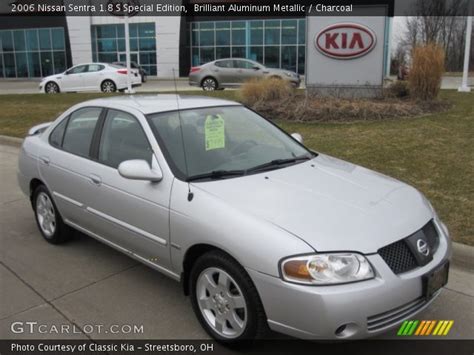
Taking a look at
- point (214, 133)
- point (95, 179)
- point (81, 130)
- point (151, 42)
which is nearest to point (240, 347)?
point (214, 133)

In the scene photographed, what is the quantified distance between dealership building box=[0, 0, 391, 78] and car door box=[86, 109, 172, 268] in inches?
1354

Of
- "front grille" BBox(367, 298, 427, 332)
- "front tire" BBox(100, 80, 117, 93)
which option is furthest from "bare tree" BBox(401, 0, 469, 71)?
"front grille" BBox(367, 298, 427, 332)

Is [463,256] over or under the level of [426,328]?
over

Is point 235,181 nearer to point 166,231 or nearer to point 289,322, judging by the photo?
point 166,231

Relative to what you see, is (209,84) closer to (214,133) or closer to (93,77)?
(93,77)

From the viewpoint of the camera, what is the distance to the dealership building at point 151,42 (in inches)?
1479

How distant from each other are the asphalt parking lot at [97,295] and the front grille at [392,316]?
0.52m

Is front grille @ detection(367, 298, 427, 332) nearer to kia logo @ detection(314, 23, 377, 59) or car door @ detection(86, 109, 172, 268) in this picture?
car door @ detection(86, 109, 172, 268)

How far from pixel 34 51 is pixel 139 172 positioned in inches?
1771

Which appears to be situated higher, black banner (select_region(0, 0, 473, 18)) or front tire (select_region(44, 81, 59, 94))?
black banner (select_region(0, 0, 473, 18))

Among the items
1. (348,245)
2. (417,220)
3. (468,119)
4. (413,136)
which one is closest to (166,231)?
(348,245)

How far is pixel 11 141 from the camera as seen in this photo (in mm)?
10453

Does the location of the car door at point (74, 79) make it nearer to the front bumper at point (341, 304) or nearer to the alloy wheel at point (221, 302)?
the alloy wheel at point (221, 302)

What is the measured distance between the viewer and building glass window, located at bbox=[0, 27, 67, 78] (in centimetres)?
4288
